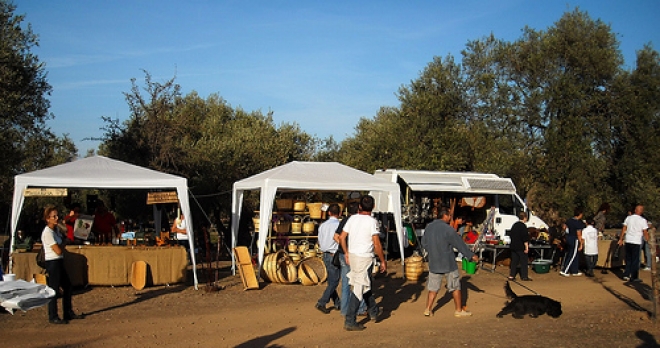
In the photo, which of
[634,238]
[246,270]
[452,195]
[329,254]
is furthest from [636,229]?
[246,270]

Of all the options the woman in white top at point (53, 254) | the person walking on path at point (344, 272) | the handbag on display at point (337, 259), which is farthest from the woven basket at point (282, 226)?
the woman in white top at point (53, 254)

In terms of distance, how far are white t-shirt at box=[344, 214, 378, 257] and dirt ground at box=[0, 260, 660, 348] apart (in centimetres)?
111

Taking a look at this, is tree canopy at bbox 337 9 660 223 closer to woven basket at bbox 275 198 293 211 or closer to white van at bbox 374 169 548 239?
white van at bbox 374 169 548 239

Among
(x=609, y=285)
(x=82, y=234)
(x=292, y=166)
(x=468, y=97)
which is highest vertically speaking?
(x=468, y=97)

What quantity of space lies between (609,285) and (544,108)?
13.4m

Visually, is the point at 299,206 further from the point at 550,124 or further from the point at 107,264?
the point at 550,124

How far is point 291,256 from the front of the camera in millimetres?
14117

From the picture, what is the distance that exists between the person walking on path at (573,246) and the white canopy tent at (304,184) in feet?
13.2

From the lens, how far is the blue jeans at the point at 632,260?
43.4 ft

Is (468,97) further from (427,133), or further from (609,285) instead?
(609,285)

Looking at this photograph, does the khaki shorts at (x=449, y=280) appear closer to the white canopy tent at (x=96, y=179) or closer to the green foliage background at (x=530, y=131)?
the white canopy tent at (x=96, y=179)

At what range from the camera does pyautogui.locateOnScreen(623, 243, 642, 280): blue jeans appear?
43.4 feet

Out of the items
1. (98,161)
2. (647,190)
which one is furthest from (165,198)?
(647,190)

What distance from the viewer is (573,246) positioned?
14531 mm
